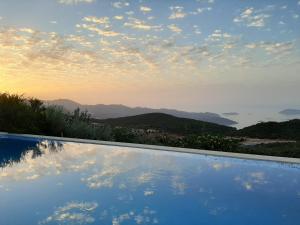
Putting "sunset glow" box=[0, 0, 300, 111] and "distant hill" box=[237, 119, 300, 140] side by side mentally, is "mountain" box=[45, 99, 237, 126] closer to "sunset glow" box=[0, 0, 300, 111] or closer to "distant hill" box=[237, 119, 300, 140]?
"distant hill" box=[237, 119, 300, 140]

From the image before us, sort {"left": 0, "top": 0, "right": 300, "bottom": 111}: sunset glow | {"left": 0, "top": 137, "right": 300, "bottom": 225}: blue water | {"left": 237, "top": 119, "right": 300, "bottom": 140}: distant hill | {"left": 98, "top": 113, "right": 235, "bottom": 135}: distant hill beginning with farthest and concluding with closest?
{"left": 98, "top": 113, "right": 235, "bottom": 135}: distant hill < {"left": 237, "top": 119, "right": 300, "bottom": 140}: distant hill < {"left": 0, "top": 0, "right": 300, "bottom": 111}: sunset glow < {"left": 0, "top": 137, "right": 300, "bottom": 225}: blue water

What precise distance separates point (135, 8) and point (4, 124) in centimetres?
513

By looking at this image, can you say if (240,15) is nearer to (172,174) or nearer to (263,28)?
(263,28)

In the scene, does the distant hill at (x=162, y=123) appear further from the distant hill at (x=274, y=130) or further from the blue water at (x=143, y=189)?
the blue water at (x=143, y=189)

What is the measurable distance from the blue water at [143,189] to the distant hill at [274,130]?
35.1 ft

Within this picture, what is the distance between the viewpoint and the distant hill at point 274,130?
1642 cm

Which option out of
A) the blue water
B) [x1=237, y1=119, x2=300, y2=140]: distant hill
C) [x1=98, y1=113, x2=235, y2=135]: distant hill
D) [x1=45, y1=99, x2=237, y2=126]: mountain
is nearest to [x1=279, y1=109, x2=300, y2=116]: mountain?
[x1=237, y1=119, x2=300, y2=140]: distant hill

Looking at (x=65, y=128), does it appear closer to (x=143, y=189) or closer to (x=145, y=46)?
(x=145, y=46)

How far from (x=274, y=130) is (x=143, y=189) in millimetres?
14104

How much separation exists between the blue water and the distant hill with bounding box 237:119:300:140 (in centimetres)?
1070

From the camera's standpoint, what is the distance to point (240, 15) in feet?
37.3

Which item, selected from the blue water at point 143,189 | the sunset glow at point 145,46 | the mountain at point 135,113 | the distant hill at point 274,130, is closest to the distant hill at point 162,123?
the mountain at point 135,113

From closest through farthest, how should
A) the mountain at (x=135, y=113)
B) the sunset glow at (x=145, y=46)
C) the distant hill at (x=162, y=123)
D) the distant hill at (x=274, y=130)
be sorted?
the sunset glow at (x=145, y=46), the distant hill at (x=274, y=130), the distant hill at (x=162, y=123), the mountain at (x=135, y=113)

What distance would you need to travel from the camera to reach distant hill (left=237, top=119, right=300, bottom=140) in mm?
16422
